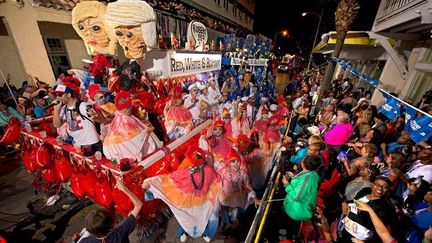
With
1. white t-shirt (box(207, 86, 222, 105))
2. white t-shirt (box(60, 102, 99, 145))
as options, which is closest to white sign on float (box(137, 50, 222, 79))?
white t-shirt (box(207, 86, 222, 105))

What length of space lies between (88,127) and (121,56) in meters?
7.70

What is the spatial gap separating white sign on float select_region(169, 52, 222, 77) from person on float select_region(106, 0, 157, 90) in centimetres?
124

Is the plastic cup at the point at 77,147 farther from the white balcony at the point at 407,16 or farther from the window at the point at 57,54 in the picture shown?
the white balcony at the point at 407,16

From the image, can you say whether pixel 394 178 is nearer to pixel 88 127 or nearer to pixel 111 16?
pixel 88 127

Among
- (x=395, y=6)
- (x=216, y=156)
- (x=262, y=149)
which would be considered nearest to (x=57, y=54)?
(x=216, y=156)

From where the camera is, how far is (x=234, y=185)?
11.1 feet

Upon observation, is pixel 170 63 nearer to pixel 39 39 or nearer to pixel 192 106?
pixel 192 106

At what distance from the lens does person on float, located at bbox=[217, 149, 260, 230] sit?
3.34 meters

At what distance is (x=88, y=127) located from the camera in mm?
3623

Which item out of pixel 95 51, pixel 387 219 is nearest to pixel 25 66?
pixel 95 51

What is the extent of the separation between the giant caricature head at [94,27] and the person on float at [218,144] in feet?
12.5

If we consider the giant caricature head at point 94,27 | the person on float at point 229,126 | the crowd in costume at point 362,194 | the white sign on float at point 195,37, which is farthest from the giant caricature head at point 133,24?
the crowd in costume at point 362,194

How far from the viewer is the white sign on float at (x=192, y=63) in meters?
6.32

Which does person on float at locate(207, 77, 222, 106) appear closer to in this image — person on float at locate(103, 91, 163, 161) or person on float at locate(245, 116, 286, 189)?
person on float at locate(245, 116, 286, 189)
